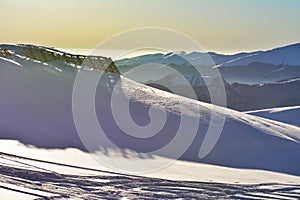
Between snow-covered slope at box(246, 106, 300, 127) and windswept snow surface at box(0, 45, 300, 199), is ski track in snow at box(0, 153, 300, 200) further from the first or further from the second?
snow-covered slope at box(246, 106, 300, 127)

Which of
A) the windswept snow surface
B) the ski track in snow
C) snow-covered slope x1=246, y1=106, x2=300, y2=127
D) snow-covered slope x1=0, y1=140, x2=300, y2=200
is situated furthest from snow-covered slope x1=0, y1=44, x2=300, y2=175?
snow-covered slope x1=246, y1=106, x2=300, y2=127

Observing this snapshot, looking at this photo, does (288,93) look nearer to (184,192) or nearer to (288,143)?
(288,143)

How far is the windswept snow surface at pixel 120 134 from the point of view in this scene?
7.03m

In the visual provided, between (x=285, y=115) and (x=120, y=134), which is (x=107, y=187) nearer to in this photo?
(x=120, y=134)

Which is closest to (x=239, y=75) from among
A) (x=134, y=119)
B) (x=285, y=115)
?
(x=285, y=115)

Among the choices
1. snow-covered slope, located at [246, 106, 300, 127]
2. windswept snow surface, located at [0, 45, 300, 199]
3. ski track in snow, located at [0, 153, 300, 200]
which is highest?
snow-covered slope, located at [246, 106, 300, 127]

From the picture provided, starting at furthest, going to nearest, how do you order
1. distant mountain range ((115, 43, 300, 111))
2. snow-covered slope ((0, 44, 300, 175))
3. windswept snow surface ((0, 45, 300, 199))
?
distant mountain range ((115, 43, 300, 111)), snow-covered slope ((0, 44, 300, 175)), windswept snow surface ((0, 45, 300, 199))

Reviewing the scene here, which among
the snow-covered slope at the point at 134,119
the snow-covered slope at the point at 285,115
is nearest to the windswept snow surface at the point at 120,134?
the snow-covered slope at the point at 134,119

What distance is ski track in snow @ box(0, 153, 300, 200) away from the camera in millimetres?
6379

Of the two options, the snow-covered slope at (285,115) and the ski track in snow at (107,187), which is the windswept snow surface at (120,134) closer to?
the ski track in snow at (107,187)

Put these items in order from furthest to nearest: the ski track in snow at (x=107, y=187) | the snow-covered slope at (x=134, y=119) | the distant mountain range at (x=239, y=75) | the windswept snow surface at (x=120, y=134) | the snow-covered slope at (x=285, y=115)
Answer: the distant mountain range at (x=239, y=75)
the snow-covered slope at (x=285, y=115)
the snow-covered slope at (x=134, y=119)
the windswept snow surface at (x=120, y=134)
the ski track in snow at (x=107, y=187)

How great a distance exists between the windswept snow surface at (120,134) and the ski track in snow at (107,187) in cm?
1

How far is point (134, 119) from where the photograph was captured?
11297 mm

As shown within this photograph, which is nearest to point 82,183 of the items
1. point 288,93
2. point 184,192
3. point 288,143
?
point 184,192
